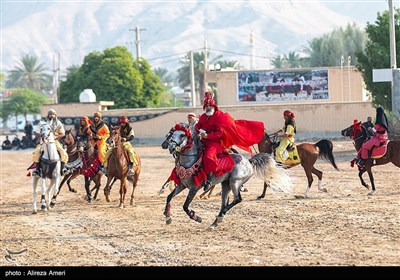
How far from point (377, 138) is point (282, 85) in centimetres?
4492

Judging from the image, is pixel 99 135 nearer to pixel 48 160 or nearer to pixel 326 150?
pixel 48 160

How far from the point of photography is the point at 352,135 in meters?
26.8

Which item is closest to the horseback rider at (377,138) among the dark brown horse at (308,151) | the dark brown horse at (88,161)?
the dark brown horse at (308,151)

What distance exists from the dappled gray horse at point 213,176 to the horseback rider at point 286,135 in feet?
12.6

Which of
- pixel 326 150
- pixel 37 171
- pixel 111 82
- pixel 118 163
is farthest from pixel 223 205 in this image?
pixel 111 82

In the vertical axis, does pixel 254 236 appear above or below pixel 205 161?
below

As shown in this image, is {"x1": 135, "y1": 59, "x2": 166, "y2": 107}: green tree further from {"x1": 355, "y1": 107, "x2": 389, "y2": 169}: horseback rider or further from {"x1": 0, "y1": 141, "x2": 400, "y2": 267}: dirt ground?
{"x1": 355, "y1": 107, "x2": 389, "y2": 169}: horseback rider

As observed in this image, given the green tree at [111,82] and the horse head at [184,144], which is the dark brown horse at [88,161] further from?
the green tree at [111,82]

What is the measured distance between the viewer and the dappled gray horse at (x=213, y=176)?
16500mm

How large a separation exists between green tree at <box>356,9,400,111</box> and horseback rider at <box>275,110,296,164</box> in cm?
2501

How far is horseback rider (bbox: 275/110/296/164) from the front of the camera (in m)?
21.9
